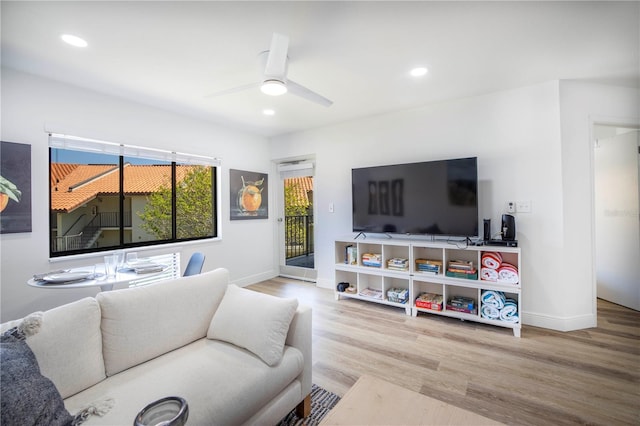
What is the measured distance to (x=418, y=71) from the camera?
8.25 ft

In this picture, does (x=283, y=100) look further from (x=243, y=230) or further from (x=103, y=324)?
(x=103, y=324)

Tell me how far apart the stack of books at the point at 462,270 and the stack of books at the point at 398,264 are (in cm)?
48

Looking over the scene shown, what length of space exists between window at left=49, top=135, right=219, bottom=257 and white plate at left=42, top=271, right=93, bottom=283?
706 mm

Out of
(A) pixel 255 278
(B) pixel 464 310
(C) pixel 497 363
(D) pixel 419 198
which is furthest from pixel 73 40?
(B) pixel 464 310

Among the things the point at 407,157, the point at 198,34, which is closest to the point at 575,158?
the point at 407,157

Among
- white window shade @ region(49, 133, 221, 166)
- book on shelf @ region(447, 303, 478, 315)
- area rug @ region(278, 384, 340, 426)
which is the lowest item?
area rug @ region(278, 384, 340, 426)

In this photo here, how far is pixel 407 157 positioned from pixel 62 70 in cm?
367

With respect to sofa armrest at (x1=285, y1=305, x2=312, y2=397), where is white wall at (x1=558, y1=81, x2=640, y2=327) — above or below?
above

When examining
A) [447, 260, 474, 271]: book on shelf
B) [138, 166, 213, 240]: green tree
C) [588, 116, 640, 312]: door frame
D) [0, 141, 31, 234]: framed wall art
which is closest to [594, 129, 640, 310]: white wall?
[588, 116, 640, 312]: door frame

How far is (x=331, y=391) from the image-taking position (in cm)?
189

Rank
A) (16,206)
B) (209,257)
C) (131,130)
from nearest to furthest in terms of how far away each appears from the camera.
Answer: (16,206), (131,130), (209,257)

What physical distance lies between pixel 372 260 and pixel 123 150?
323 centimetres

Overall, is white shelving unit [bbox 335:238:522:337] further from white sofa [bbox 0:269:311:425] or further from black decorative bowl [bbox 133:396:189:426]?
black decorative bowl [bbox 133:396:189:426]

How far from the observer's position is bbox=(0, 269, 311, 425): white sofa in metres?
1.18
